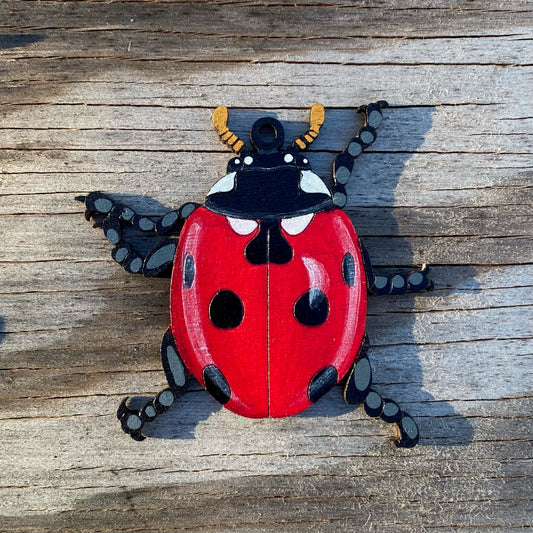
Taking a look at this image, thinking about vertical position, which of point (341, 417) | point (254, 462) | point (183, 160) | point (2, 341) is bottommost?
point (254, 462)

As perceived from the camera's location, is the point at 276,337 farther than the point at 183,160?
No

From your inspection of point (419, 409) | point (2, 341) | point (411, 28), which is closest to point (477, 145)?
point (411, 28)

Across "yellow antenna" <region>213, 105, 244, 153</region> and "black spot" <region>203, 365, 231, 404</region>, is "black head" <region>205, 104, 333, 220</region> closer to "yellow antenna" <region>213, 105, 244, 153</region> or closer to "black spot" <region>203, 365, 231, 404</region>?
"yellow antenna" <region>213, 105, 244, 153</region>

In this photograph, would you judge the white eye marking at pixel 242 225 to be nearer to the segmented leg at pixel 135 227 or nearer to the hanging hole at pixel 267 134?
the segmented leg at pixel 135 227

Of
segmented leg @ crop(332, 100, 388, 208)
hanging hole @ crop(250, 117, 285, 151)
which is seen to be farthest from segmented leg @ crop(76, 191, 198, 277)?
segmented leg @ crop(332, 100, 388, 208)

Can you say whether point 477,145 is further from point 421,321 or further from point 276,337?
point 276,337

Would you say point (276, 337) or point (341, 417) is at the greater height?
point (276, 337)

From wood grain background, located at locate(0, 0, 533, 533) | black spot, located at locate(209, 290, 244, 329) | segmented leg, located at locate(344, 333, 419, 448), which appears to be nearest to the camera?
black spot, located at locate(209, 290, 244, 329)

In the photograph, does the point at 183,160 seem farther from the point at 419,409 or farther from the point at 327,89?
the point at 419,409
